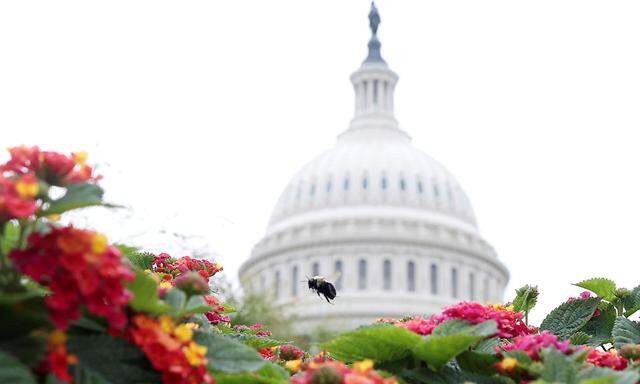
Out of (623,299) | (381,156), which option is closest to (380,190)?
(381,156)

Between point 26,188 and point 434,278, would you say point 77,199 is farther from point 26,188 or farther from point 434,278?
point 434,278

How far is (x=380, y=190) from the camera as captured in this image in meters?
81.9

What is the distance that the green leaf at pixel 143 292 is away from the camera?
2278mm

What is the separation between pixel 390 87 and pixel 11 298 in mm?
87543

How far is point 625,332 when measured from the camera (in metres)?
3.84

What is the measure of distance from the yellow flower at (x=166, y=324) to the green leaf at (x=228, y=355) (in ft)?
0.49

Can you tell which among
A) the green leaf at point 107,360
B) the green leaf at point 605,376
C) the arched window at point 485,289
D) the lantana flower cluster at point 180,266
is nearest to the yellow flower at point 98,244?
the green leaf at point 107,360

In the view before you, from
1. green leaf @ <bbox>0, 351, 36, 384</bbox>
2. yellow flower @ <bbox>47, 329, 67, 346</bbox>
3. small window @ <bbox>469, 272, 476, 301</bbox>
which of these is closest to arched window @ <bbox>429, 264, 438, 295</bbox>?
small window @ <bbox>469, 272, 476, 301</bbox>

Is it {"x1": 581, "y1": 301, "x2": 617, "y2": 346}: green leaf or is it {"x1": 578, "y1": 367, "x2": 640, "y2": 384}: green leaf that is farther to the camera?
{"x1": 581, "y1": 301, "x2": 617, "y2": 346}: green leaf

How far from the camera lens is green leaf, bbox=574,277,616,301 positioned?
4219mm

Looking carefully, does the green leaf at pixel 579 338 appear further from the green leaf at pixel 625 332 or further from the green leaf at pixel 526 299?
the green leaf at pixel 526 299

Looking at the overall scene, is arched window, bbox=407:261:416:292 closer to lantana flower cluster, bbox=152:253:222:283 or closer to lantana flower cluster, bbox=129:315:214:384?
lantana flower cluster, bbox=152:253:222:283

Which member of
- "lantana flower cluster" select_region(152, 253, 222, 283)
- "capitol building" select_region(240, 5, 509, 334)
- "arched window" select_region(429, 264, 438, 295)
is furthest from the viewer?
"arched window" select_region(429, 264, 438, 295)

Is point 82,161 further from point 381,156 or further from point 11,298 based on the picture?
point 381,156
